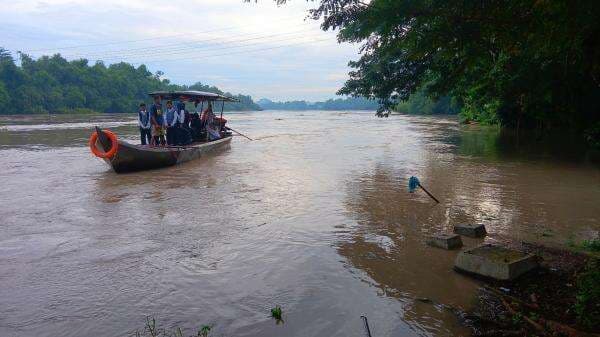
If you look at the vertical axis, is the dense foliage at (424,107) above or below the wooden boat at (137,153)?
above

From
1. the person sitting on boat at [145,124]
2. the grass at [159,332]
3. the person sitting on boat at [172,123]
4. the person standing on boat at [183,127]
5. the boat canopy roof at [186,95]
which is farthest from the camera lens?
the person standing on boat at [183,127]

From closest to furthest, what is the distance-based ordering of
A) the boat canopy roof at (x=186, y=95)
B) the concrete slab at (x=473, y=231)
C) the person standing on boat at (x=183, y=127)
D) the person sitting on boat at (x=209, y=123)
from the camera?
the concrete slab at (x=473, y=231)
the boat canopy roof at (x=186, y=95)
the person standing on boat at (x=183, y=127)
the person sitting on boat at (x=209, y=123)

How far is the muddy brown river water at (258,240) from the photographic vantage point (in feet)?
15.9

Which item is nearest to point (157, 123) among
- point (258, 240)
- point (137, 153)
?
point (137, 153)

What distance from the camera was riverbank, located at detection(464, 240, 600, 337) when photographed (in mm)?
4020

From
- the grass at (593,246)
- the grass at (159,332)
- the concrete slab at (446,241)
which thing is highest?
the grass at (593,246)

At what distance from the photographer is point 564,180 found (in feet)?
41.4

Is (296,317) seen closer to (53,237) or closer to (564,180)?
(53,237)

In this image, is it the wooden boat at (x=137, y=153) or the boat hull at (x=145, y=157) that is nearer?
the wooden boat at (x=137, y=153)

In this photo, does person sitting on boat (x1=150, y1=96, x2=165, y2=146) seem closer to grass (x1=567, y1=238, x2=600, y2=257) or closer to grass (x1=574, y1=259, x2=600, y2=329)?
grass (x1=567, y1=238, x2=600, y2=257)

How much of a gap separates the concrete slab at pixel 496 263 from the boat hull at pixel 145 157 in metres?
10.4

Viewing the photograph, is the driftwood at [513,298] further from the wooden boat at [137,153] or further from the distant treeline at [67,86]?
the distant treeline at [67,86]

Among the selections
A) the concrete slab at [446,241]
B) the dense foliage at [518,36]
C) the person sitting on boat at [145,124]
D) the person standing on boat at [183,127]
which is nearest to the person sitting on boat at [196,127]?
the person standing on boat at [183,127]

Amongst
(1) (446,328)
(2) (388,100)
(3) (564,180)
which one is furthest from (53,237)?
(2) (388,100)
